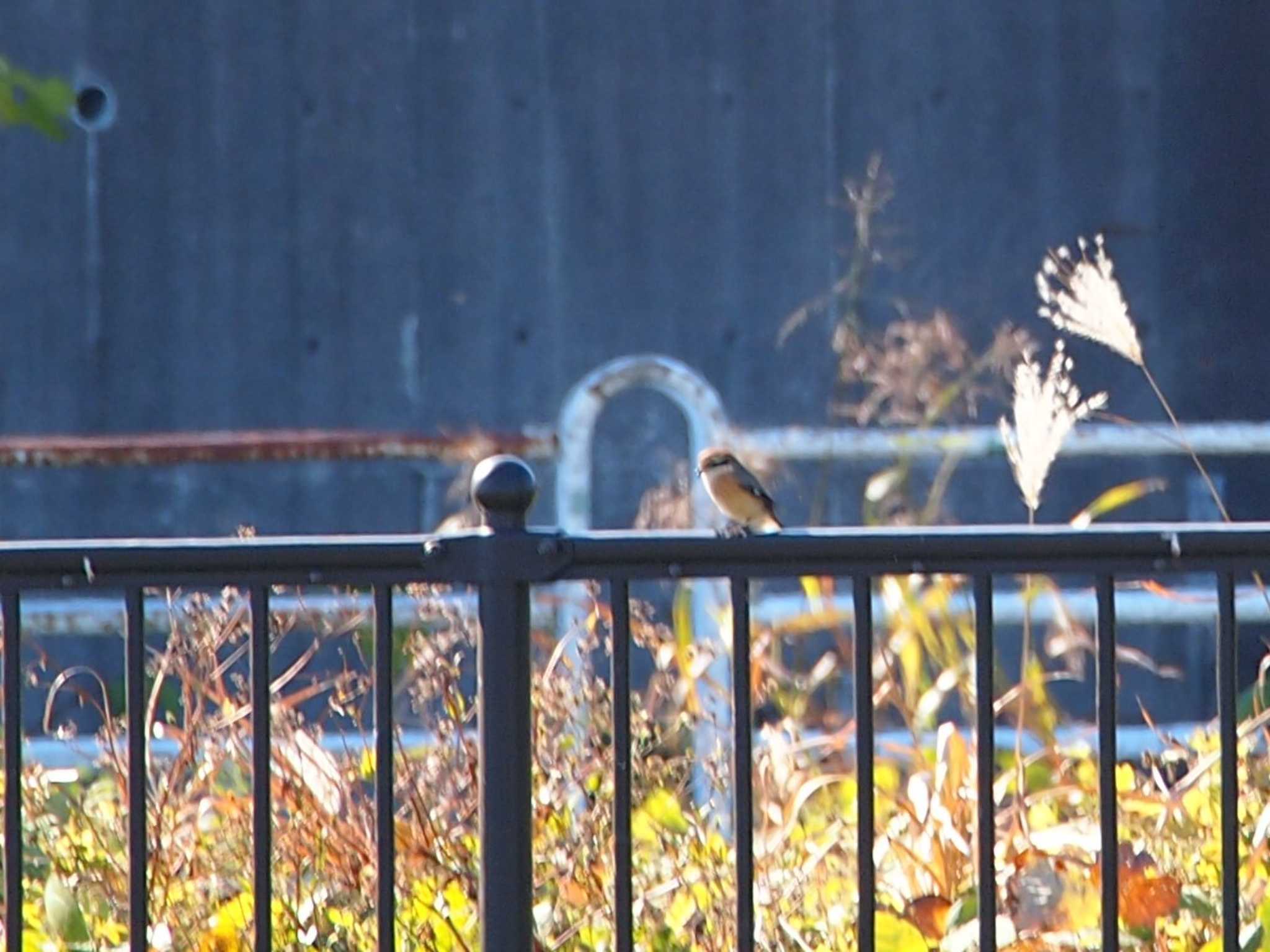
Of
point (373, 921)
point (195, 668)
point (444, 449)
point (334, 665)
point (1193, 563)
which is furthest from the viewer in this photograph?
point (334, 665)

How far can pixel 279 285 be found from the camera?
26.0ft

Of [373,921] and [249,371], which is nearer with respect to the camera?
[373,921]

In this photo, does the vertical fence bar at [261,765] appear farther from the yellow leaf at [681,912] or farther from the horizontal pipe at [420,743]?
the horizontal pipe at [420,743]

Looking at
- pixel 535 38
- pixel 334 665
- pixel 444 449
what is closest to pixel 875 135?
pixel 535 38

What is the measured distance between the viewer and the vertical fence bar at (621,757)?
2.61 meters

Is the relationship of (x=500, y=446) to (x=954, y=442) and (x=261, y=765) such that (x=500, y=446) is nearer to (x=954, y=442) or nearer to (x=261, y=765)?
(x=954, y=442)

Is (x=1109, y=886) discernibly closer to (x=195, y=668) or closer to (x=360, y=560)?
(x=360, y=560)

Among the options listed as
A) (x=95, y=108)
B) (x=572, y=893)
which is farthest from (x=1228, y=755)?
(x=95, y=108)

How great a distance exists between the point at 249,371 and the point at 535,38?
5.99 ft

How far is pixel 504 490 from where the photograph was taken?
258cm

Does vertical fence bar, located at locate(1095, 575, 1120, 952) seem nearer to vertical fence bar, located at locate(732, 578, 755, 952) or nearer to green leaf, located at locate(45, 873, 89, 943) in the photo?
vertical fence bar, located at locate(732, 578, 755, 952)

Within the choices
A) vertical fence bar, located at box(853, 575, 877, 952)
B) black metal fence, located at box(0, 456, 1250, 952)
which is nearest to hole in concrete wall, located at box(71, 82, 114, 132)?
black metal fence, located at box(0, 456, 1250, 952)

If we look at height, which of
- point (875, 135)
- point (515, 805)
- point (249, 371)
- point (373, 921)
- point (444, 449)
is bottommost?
point (373, 921)

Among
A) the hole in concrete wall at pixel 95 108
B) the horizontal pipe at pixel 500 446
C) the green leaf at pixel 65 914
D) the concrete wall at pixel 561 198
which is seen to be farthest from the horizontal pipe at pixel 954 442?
the hole in concrete wall at pixel 95 108
